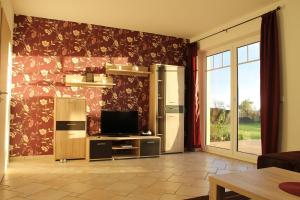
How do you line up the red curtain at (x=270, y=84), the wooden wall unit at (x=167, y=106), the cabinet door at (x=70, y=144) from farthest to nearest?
the wooden wall unit at (x=167, y=106), the cabinet door at (x=70, y=144), the red curtain at (x=270, y=84)

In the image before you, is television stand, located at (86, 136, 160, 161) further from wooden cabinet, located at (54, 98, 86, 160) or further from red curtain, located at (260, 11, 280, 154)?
red curtain, located at (260, 11, 280, 154)

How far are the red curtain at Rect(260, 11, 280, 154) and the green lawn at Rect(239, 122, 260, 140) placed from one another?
54cm

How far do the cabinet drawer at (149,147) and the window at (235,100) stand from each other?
1.34 meters

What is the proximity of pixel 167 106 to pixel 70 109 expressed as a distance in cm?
200

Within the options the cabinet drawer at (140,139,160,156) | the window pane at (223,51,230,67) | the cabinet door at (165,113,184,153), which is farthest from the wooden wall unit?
the window pane at (223,51,230,67)

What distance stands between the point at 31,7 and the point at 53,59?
97 centimetres

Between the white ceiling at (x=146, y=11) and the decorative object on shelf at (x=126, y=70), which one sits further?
the decorative object on shelf at (x=126, y=70)

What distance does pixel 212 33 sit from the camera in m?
5.55

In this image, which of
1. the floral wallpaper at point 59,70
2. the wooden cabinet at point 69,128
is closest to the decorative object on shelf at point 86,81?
the floral wallpaper at point 59,70

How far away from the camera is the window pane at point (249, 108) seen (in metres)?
4.74

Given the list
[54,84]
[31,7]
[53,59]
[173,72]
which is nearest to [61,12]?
[31,7]

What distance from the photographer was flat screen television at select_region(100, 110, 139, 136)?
16.8 ft

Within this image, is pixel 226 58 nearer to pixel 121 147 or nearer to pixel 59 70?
pixel 121 147

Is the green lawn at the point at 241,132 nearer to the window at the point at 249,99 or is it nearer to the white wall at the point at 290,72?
the window at the point at 249,99
